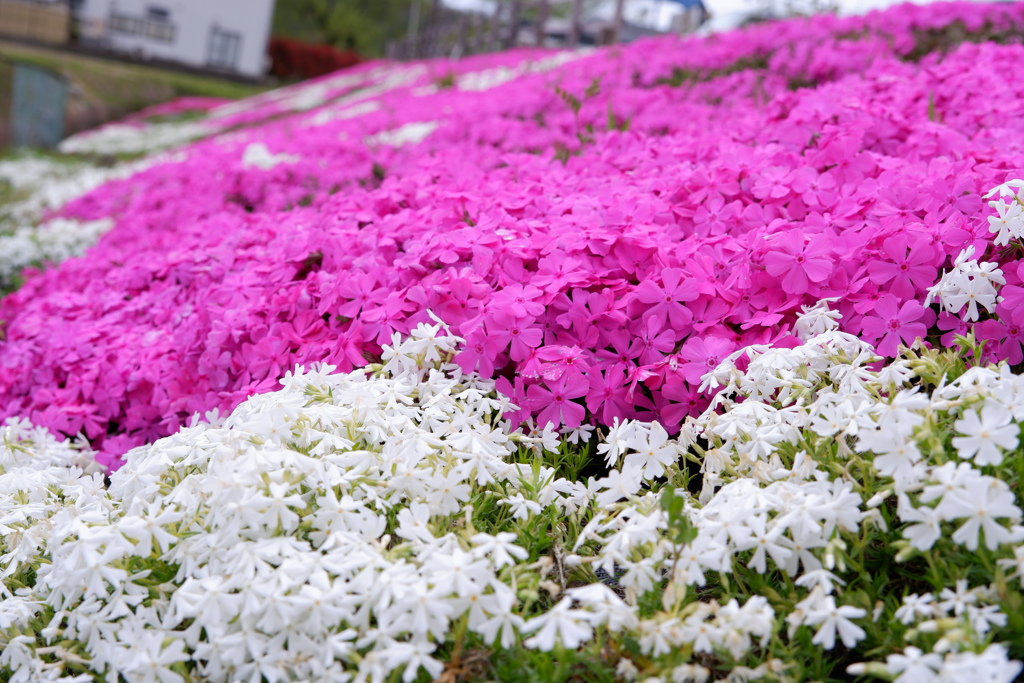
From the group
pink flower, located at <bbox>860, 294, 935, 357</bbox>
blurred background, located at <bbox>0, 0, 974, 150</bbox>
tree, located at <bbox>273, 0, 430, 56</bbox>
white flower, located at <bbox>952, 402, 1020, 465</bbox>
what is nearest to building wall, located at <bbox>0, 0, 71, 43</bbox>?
blurred background, located at <bbox>0, 0, 974, 150</bbox>

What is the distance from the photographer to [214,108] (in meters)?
24.9

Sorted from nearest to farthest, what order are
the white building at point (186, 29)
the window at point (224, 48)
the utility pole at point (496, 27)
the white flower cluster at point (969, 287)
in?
1. the white flower cluster at point (969, 287)
2. the utility pole at point (496, 27)
3. the white building at point (186, 29)
4. the window at point (224, 48)

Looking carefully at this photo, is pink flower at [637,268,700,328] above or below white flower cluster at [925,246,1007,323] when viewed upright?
below

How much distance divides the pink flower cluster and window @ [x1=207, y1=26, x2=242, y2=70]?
3392cm

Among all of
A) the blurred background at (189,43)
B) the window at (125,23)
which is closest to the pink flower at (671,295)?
the blurred background at (189,43)

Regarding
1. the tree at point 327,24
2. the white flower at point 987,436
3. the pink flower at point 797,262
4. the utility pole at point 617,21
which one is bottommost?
the white flower at point 987,436

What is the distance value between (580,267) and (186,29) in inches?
1449

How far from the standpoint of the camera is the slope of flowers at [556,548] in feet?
4.92

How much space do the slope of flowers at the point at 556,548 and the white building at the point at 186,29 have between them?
116 ft

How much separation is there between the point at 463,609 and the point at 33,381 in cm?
279

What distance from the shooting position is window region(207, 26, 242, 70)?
34844 millimetres

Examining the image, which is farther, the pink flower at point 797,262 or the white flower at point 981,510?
the pink flower at point 797,262

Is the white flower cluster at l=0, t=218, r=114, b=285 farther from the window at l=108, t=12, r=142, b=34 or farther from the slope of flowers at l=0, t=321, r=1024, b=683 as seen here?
the window at l=108, t=12, r=142, b=34

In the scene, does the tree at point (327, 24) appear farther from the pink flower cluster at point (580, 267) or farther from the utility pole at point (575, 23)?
the pink flower cluster at point (580, 267)
